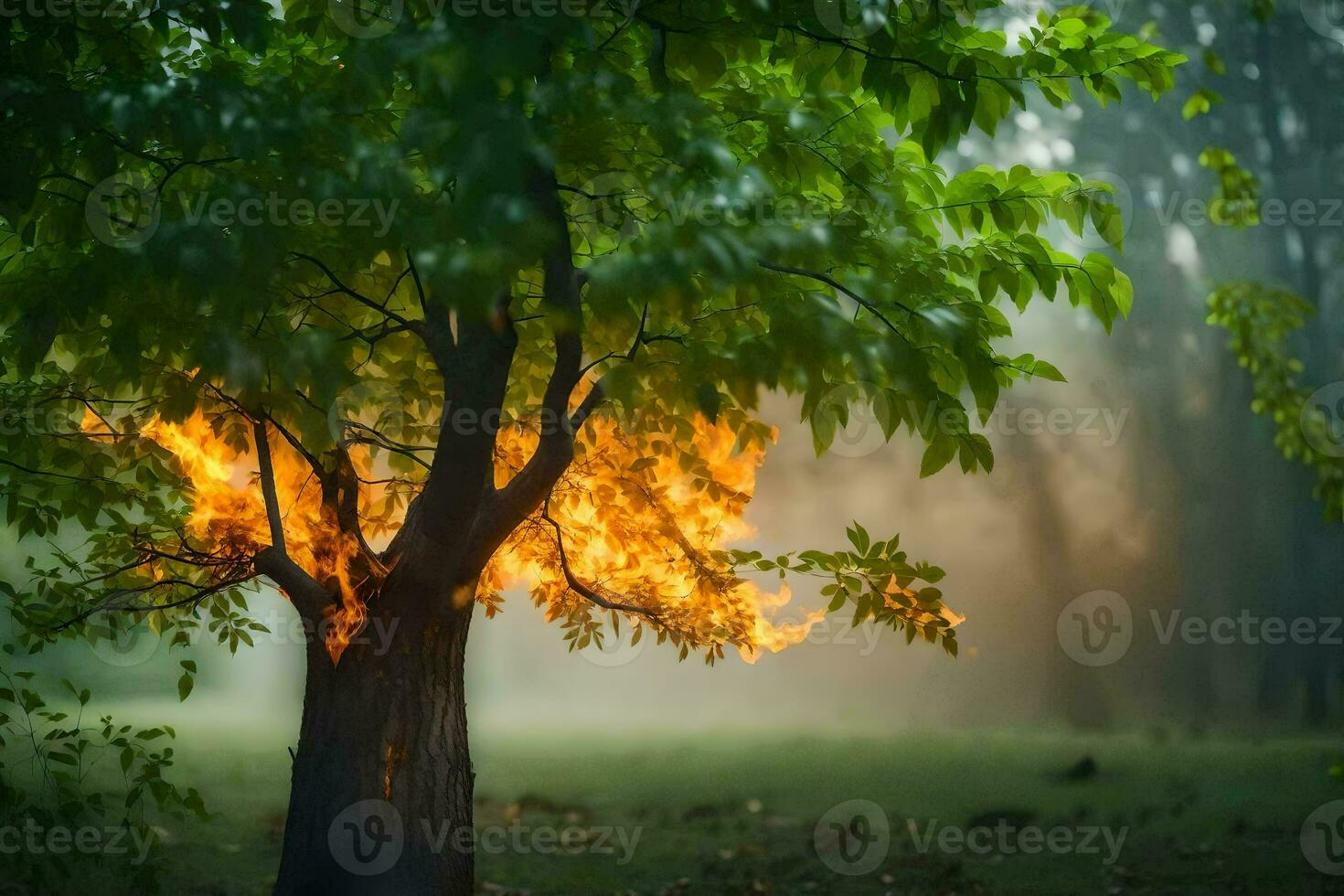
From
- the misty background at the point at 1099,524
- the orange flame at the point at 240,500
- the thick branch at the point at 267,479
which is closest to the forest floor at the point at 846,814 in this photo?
the misty background at the point at 1099,524

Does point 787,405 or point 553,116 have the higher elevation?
point 787,405

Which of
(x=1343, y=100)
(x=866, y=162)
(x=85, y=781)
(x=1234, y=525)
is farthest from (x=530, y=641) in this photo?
(x=1343, y=100)

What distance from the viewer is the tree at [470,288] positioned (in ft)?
7.52

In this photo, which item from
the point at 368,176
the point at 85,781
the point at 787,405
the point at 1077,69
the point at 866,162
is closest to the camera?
the point at 368,176

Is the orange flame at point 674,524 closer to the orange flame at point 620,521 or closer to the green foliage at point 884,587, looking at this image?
the orange flame at point 620,521

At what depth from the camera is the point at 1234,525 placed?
9.47 m

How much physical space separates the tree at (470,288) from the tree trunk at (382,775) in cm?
1

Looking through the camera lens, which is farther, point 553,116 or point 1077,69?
point 1077,69

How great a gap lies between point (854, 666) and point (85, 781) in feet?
20.7

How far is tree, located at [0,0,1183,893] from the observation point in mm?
2293

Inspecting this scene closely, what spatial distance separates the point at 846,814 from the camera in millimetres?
Answer: 7984

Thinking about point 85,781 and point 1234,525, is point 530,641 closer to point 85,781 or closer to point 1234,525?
point 85,781

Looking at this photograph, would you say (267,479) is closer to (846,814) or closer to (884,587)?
(884,587)

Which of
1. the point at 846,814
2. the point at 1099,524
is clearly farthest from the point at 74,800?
the point at 1099,524
